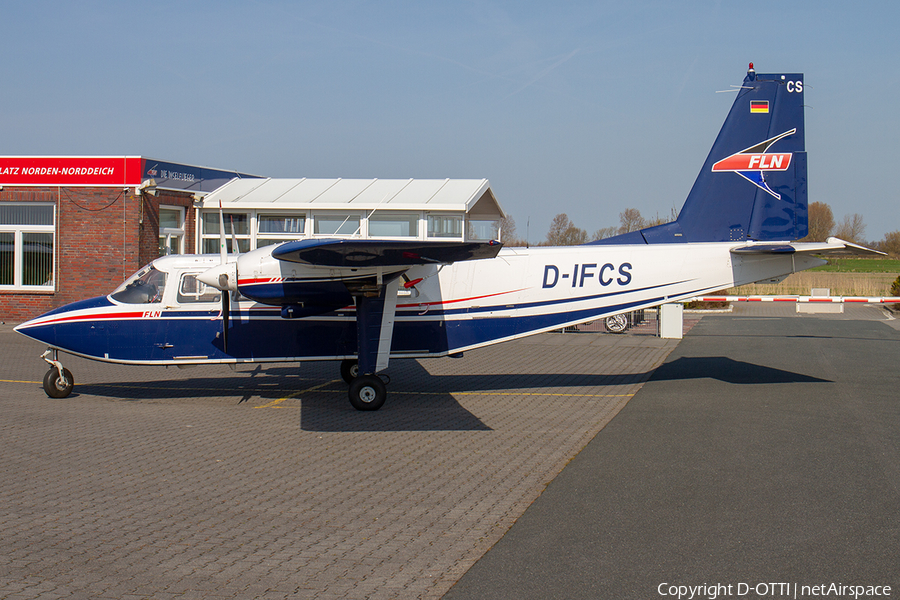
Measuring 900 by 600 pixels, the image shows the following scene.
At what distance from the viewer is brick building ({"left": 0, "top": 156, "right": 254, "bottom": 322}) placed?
20.5 metres

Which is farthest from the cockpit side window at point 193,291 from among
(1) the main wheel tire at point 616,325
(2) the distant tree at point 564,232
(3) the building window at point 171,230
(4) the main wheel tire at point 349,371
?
(2) the distant tree at point 564,232

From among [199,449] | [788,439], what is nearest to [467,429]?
[199,449]

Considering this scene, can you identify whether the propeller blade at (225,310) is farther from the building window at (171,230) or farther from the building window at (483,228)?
the building window at (171,230)

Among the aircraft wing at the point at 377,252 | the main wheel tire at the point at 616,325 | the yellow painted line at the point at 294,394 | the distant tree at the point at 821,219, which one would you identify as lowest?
the yellow painted line at the point at 294,394

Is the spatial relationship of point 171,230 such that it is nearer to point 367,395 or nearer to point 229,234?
point 229,234

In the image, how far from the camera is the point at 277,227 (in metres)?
21.7

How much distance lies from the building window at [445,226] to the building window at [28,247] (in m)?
11.6

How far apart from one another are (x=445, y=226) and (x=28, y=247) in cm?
1291

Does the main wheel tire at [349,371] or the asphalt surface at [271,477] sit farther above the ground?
the main wheel tire at [349,371]

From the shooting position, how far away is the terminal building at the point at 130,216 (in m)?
20.5

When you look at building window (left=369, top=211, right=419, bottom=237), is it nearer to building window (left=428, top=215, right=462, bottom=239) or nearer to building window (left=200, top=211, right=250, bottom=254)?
building window (left=428, top=215, right=462, bottom=239)

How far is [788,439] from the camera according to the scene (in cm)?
876

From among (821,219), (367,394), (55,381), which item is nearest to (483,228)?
(367,394)

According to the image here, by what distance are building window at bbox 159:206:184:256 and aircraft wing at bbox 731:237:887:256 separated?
1682 cm
